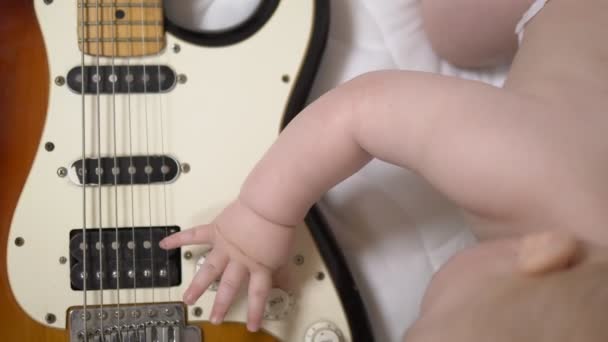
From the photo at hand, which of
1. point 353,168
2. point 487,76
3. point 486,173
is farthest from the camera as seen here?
point 487,76

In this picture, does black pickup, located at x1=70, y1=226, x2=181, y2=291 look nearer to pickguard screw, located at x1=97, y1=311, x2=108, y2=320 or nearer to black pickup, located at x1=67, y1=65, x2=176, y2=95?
pickguard screw, located at x1=97, y1=311, x2=108, y2=320

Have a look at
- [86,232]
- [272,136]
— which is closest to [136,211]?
[86,232]

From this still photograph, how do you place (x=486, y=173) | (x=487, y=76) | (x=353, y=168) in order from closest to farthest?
(x=486, y=173) → (x=353, y=168) → (x=487, y=76)

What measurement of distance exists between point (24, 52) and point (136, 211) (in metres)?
0.23

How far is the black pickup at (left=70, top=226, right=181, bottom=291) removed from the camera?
0.71 m

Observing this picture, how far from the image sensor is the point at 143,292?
71 cm

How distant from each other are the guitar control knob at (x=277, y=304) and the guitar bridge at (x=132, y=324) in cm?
8

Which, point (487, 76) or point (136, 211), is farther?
point (487, 76)

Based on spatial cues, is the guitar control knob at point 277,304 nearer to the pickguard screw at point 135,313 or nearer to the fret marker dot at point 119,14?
the pickguard screw at point 135,313

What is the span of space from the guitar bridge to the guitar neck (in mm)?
292

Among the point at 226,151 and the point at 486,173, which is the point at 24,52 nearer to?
the point at 226,151

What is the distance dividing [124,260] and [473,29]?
49cm

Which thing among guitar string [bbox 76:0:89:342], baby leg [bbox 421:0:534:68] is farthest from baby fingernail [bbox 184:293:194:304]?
baby leg [bbox 421:0:534:68]

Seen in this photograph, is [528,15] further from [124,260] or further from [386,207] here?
[124,260]
